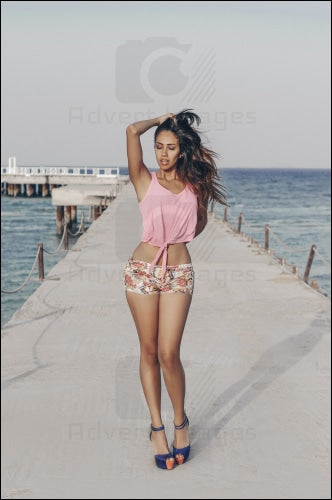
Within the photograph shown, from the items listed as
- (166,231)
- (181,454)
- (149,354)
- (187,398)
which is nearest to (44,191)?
(187,398)

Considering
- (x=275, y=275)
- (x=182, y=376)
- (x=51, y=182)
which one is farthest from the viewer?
(x=51, y=182)

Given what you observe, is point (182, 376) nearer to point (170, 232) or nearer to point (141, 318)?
point (141, 318)

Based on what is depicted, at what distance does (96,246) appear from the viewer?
14828 millimetres

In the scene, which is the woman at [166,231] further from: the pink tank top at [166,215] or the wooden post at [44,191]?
the wooden post at [44,191]

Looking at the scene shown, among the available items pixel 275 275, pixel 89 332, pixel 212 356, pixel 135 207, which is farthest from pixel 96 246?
pixel 135 207

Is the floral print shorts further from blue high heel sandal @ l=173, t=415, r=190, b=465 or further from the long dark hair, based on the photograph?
blue high heel sandal @ l=173, t=415, r=190, b=465

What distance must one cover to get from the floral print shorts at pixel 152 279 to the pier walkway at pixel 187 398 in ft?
4.18

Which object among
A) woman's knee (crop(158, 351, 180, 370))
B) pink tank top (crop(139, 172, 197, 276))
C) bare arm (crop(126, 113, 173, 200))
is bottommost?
woman's knee (crop(158, 351, 180, 370))

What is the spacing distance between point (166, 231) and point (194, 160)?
392mm

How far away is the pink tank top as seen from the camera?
3.18 m

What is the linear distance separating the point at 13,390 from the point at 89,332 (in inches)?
78.7

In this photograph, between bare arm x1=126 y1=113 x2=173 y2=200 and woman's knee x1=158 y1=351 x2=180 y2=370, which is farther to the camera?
woman's knee x1=158 y1=351 x2=180 y2=370

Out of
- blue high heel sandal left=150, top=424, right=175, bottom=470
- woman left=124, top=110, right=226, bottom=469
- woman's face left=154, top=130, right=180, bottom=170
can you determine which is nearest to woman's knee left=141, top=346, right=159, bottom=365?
woman left=124, top=110, right=226, bottom=469

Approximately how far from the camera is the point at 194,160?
3.20m
